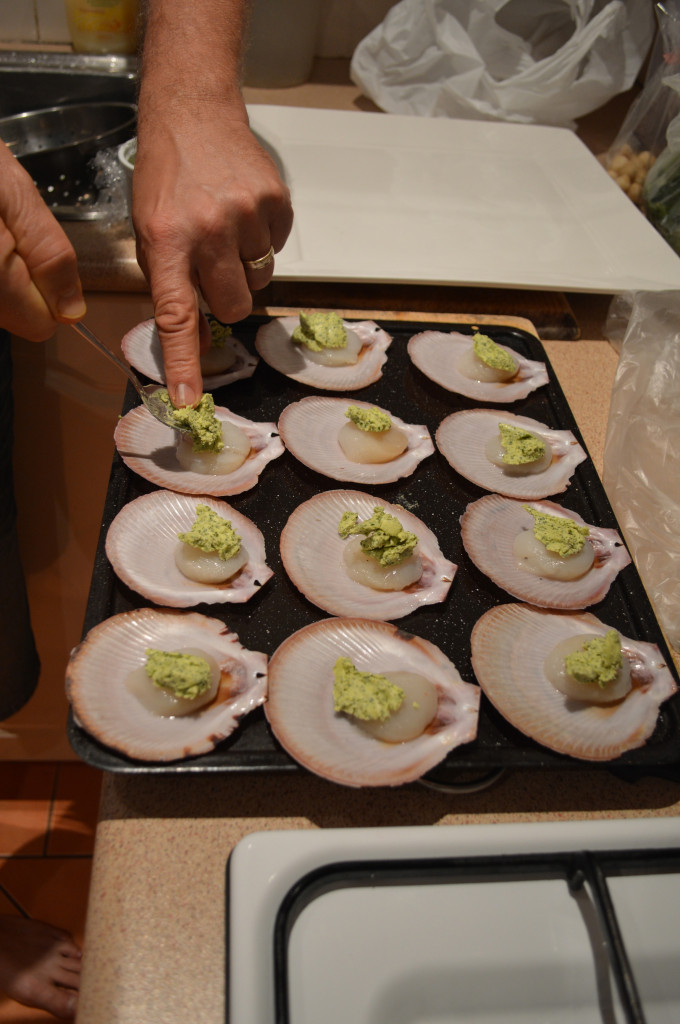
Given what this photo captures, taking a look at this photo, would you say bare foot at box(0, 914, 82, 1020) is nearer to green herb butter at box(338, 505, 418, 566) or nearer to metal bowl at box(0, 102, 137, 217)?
green herb butter at box(338, 505, 418, 566)

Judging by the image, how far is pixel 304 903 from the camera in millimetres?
636

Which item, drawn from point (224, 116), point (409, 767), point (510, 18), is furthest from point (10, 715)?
point (510, 18)

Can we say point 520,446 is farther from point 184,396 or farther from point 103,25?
point 103,25

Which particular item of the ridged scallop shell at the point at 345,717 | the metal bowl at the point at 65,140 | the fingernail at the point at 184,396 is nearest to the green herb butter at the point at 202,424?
the fingernail at the point at 184,396

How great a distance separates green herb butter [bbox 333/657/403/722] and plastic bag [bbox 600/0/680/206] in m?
1.60

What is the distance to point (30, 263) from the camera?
817 mm

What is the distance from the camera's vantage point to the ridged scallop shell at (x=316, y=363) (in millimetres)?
1209

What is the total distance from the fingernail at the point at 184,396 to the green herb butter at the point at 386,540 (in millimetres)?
312

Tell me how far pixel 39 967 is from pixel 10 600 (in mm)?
790

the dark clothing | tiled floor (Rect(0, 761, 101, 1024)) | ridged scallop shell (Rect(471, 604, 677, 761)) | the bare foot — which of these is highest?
ridged scallop shell (Rect(471, 604, 677, 761))

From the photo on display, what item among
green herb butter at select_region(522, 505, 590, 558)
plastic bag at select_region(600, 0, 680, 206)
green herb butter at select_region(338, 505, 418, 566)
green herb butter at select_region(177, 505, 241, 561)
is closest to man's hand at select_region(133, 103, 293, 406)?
green herb butter at select_region(177, 505, 241, 561)

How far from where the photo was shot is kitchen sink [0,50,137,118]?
5.66ft

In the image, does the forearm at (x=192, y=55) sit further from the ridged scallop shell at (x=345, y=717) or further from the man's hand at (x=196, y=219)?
the ridged scallop shell at (x=345, y=717)

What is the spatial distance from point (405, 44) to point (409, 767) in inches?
77.7
